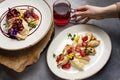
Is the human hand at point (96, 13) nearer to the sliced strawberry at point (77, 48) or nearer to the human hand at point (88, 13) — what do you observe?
the human hand at point (88, 13)

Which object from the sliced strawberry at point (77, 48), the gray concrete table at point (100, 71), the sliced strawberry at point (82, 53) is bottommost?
the gray concrete table at point (100, 71)

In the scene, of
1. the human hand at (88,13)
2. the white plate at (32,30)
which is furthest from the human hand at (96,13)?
the white plate at (32,30)

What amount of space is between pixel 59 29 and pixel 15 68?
24 cm

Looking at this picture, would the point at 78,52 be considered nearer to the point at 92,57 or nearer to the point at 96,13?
the point at 92,57

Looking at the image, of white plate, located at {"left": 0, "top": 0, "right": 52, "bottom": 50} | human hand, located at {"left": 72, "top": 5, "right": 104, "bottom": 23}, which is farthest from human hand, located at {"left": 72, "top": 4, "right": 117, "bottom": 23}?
white plate, located at {"left": 0, "top": 0, "right": 52, "bottom": 50}

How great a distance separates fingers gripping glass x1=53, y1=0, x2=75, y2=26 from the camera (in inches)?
37.8

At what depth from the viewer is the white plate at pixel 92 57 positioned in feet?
2.74

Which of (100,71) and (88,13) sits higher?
(88,13)

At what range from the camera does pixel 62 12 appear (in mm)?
965

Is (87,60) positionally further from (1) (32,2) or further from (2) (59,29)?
(1) (32,2)

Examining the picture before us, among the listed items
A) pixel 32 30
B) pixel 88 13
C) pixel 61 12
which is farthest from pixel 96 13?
pixel 32 30

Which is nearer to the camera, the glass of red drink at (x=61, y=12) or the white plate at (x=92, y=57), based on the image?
the white plate at (x=92, y=57)

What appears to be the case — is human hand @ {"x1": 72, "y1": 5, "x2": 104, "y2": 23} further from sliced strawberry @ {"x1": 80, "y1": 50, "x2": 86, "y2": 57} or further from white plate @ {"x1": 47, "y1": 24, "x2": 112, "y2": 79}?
sliced strawberry @ {"x1": 80, "y1": 50, "x2": 86, "y2": 57}

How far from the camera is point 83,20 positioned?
973 mm
